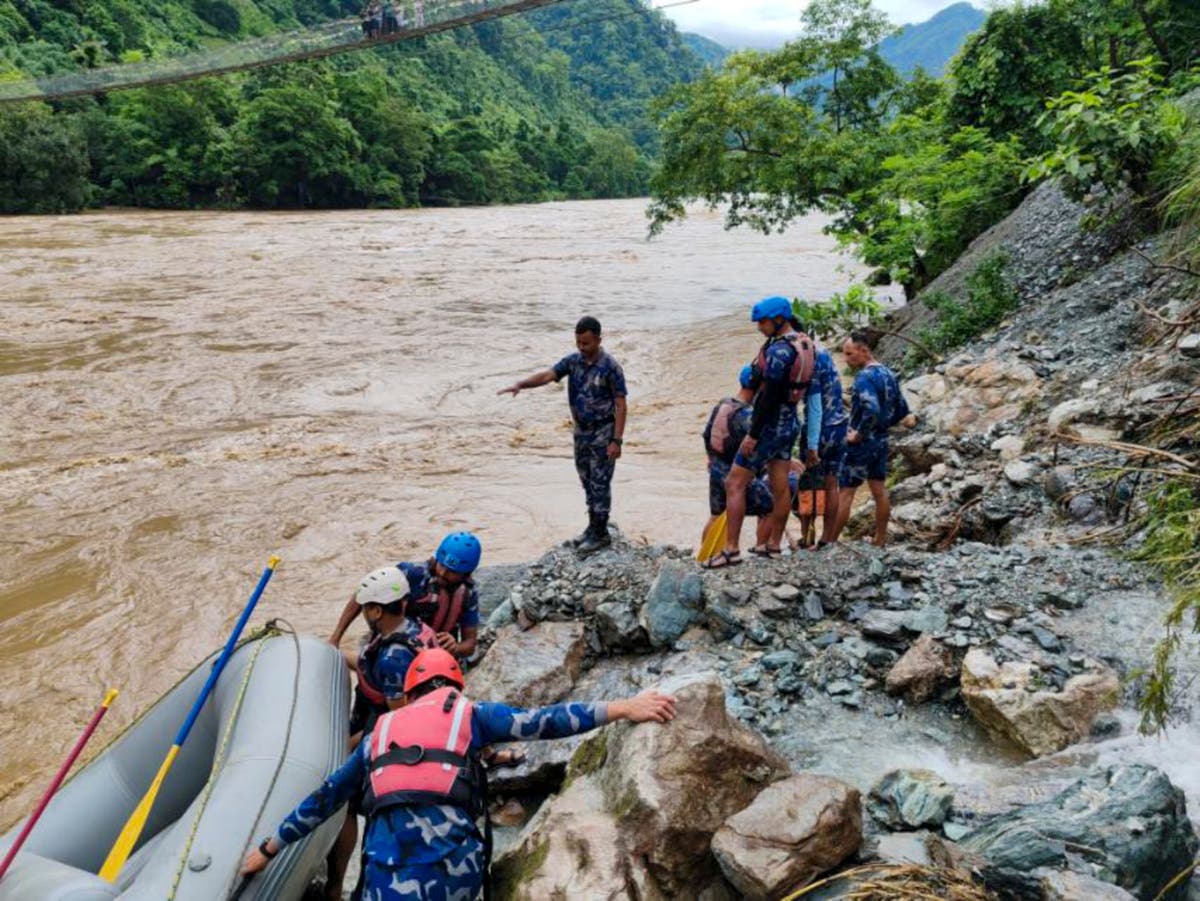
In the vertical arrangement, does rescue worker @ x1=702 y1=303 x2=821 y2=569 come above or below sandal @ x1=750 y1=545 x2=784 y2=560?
above

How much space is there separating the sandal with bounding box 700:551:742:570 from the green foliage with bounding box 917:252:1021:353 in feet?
17.4

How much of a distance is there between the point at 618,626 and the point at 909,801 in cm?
195

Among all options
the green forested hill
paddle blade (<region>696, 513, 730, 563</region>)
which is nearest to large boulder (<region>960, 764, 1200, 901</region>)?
paddle blade (<region>696, 513, 730, 563</region>)

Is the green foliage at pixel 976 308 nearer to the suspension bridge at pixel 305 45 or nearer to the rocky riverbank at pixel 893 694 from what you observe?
the rocky riverbank at pixel 893 694

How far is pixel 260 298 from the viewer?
1872 cm

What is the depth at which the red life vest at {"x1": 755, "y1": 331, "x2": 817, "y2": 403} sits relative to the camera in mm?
4668

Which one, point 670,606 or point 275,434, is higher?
point 670,606

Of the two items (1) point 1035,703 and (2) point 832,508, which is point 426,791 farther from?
(2) point 832,508

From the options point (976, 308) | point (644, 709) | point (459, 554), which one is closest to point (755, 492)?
point (459, 554)

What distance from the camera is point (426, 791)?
2.55 meters

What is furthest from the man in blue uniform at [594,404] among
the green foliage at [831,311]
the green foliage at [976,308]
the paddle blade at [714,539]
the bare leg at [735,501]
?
the green foliage at [831,311]

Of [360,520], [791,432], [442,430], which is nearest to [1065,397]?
[791,432]

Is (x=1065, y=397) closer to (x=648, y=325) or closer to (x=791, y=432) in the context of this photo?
(x=791, y=432)

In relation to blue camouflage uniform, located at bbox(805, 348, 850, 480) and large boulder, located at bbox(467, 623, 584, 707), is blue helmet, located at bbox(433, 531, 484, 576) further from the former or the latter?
blue camouflage uniform, located at bbox(805, 348, 850, 480)
